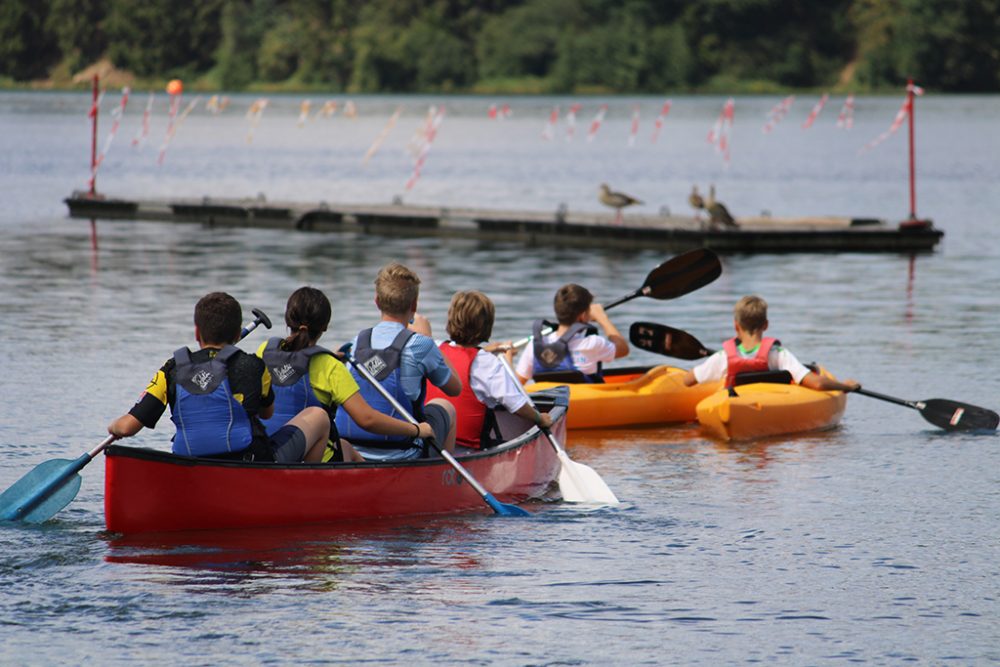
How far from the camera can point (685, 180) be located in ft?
228

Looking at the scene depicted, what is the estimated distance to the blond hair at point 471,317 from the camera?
11.7m

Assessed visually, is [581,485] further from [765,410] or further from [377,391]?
[765,410]

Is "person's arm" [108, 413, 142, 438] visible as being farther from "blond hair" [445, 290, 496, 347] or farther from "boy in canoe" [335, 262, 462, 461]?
"blond hair" [445, 290, 496, 347]

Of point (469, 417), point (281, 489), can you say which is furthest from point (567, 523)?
point (281, 489)

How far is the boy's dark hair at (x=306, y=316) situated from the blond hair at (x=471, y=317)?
4.11ft

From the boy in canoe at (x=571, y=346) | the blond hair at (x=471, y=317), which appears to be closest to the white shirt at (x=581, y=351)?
the boy in canoe at (x=571, y=346)

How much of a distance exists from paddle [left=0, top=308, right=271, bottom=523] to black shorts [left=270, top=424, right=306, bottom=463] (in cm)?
90

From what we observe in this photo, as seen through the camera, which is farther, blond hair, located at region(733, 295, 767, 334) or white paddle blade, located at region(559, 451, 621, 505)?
blond hair, located at region(733, 295, 767, 334)

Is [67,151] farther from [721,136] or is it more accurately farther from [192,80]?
[192,80]

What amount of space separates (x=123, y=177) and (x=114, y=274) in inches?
1563

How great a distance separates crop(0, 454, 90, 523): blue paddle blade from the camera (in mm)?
11477

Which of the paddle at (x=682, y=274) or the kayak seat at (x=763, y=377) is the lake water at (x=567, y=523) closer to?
the kayak seat at (x=763, y=377)

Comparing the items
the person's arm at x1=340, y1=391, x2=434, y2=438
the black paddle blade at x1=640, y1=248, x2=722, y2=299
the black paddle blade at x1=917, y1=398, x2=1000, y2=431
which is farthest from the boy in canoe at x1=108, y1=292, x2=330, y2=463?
the black paddle blade at x1=917, y1=398, x2=1000, y2=431

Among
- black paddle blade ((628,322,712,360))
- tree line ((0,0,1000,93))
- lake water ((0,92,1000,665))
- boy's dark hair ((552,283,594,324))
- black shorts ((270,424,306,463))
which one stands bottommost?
lake water ((0,92,1000,665))
